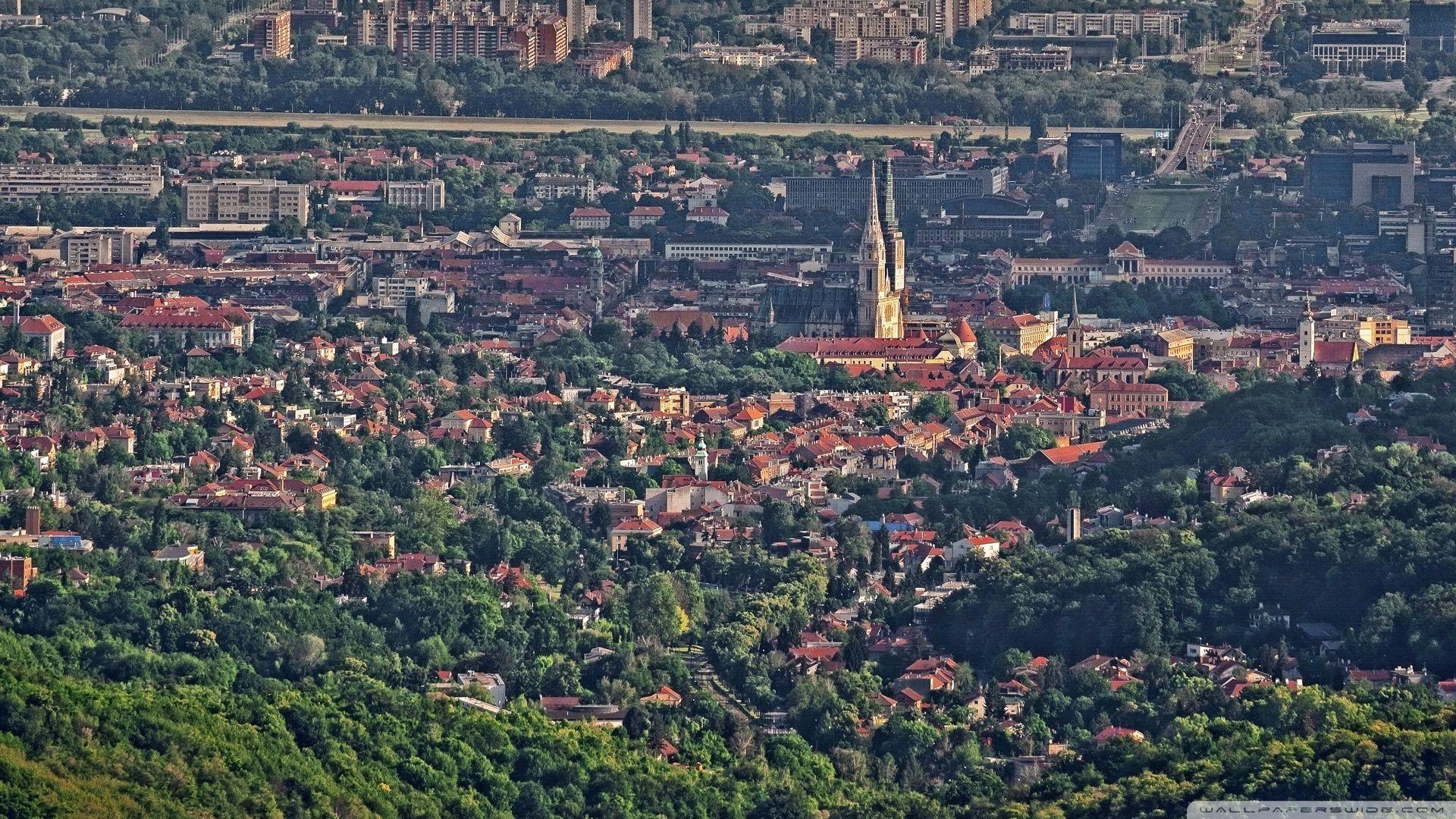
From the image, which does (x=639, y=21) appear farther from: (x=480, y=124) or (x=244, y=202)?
(x=244, y=202)

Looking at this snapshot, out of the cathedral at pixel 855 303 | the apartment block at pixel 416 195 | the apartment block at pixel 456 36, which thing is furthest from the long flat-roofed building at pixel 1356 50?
the cathedral at pixel 855 303

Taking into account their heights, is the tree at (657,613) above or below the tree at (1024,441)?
above

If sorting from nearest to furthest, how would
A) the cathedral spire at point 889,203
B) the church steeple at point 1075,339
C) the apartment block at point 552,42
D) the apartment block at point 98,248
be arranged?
the church steeple at point 1075,339 < the apartment block at point 98,248 < the cathedral spire at point 889,203 < the apartment block at point 552,42

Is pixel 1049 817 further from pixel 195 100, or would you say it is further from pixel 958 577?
pixel 195 100

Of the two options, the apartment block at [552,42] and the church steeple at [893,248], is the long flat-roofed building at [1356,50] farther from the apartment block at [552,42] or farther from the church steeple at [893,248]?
the church steeple at [893,248]

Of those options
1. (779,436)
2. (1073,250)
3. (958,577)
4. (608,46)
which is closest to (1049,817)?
(958,577)

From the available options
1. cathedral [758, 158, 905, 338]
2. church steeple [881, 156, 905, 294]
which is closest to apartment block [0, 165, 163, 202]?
church steeple [881, 156, 905, 294]
